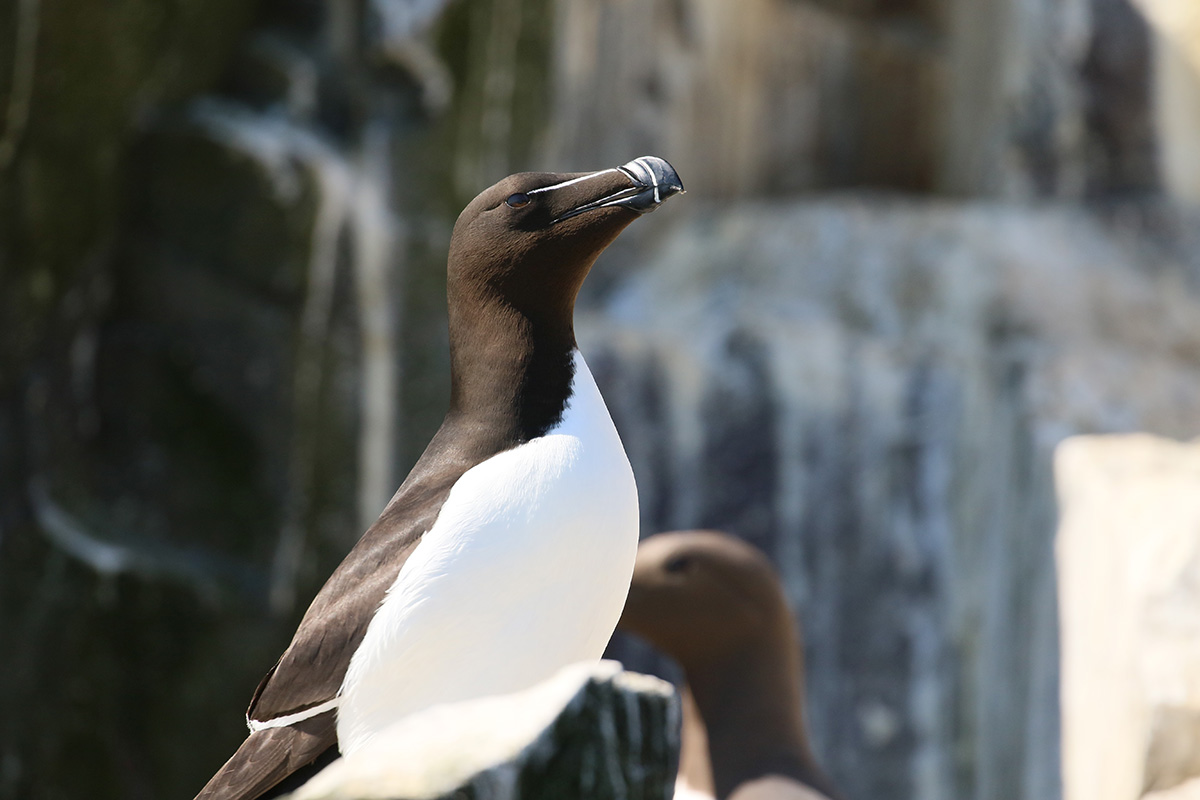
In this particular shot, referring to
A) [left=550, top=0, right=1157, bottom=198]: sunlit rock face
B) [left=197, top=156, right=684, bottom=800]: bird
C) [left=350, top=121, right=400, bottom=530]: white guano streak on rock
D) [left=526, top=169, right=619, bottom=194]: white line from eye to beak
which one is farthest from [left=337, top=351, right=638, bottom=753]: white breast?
[left=550, top=0, right=1157, bottom=198]: sunlit rock face

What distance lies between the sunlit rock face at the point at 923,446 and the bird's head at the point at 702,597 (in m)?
2.07

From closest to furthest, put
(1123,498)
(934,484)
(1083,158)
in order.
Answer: (1123,498) < (934,484) < (1083,158)

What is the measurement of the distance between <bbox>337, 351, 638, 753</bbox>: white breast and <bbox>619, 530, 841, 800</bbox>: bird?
1.47 meters

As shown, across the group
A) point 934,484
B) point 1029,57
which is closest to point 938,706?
point 934,484

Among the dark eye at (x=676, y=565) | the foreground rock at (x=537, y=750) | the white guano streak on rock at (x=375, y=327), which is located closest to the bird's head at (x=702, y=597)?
the dark eye at (x=676, y=565)

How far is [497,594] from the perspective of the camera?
204 cm

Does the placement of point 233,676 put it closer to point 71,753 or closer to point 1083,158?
point 71,753

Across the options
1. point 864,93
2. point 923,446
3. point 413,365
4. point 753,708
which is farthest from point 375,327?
point 864,93

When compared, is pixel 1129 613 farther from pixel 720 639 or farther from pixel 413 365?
pixel 413 365

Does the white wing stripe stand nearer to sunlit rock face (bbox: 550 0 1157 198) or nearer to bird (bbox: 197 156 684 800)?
bird (bbox: 197 156 684 800)

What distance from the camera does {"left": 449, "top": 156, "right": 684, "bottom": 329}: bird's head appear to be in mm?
2160

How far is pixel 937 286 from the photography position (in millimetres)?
6453

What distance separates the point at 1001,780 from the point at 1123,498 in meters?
1.65

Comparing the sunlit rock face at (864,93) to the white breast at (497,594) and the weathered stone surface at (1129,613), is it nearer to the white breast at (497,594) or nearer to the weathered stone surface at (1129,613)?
the weathered stone surface at (1129,613)
